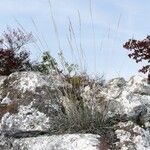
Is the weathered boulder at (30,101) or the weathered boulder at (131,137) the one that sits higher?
the weathered boulder at (30,101)

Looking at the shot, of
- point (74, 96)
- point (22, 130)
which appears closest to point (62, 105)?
point (74, 96)

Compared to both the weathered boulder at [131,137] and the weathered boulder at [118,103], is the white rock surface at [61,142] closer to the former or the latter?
the weathered boulder at [131,137]

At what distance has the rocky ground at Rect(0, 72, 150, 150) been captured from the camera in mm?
6062

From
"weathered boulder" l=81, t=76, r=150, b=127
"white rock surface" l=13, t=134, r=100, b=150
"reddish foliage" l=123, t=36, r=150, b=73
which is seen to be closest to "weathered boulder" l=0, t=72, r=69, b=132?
"white rock surface" l=13, t=134, r=100, b=150

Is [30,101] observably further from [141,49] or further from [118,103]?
[141,49]

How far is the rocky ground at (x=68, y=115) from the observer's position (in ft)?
19.9

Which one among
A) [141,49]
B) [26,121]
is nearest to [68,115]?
[26,121]

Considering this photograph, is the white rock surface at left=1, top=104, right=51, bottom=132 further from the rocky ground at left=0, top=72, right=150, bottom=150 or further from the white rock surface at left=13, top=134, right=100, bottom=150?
the white rock surface at left=13, top=134, right=100, bottom=150

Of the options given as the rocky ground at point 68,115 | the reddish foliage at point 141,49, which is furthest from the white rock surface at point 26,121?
the reddish foliage at point 141,49

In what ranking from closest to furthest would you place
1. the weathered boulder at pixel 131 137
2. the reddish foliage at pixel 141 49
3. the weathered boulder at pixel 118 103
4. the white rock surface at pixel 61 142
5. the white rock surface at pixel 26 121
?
the white rock surface at pixel 61 142, the weathered boulder at pixel 131 137, the white rock surface at pixel 26 121, the weathered boulder at pixel 118 103, the reddish foliage at pixel 141 49

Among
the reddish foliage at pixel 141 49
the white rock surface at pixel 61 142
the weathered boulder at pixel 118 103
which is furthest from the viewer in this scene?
the reddish foliage at pixel 141 49

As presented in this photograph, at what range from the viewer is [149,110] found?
668cm

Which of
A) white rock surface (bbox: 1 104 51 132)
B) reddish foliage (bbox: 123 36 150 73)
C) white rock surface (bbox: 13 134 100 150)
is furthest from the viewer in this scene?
reddish foliage (bbox: 123 36 150 73)

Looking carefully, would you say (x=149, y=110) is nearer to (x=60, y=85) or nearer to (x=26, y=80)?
(x=60, y=85)
